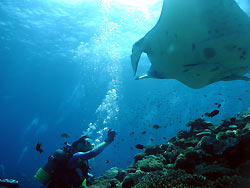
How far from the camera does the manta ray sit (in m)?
3.05

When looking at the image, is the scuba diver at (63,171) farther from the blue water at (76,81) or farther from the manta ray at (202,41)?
the blue water at (76,81)

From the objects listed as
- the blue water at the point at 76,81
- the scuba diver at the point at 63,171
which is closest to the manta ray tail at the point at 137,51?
the scuba diver at the point at 63,171

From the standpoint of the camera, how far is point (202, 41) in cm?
328

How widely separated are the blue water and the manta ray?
9.07 metres

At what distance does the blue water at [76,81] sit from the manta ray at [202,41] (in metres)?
9.07

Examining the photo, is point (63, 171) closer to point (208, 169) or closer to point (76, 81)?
point (208, 169)

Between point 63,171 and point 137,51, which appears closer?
point 137,51

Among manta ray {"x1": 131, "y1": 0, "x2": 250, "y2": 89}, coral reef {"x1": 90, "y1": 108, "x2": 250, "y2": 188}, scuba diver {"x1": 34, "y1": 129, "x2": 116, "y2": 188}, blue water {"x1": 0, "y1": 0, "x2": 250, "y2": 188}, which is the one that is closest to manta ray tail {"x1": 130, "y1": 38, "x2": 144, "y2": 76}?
manta ray {"x1": 131, "y1": 0, "x2": 250, "y2": 89}

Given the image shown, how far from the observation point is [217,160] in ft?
15.0

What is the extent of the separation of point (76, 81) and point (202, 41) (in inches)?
1727

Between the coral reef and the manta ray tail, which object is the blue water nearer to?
the coral reef

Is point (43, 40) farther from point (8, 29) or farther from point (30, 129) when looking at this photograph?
point (30, 129)

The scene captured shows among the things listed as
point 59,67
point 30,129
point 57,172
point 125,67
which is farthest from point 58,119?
point 57,172

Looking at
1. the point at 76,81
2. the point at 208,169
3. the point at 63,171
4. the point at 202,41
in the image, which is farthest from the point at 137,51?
the point at 76,81
